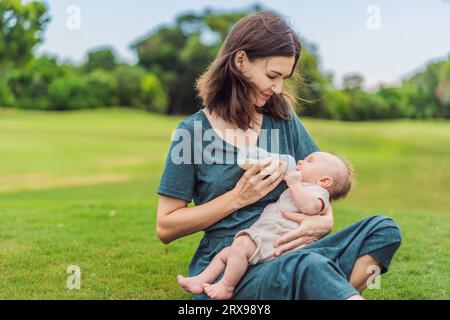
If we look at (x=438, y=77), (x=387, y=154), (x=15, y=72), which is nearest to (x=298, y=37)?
(x=387, y=154)

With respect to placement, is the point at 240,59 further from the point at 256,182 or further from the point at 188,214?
the point at 188,214

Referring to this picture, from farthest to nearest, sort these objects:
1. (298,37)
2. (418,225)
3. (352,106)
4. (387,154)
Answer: (352,106)
(387,154)
(418,225)
(298,37)

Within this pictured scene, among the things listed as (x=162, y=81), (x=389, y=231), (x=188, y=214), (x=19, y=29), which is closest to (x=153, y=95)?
(x=162, y=81)

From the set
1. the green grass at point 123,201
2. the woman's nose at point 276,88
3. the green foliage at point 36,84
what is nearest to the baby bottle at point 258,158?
the woman's nose at point 276,88

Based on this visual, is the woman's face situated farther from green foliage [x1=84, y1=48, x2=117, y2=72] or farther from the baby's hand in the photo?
green foliage [x1=84, y1=48, x2=117, y2=72]

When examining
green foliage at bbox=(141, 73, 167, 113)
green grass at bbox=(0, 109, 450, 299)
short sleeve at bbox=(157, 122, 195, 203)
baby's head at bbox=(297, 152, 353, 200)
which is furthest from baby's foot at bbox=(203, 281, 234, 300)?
green foliage at bbox=(141, 73, 167, 113)

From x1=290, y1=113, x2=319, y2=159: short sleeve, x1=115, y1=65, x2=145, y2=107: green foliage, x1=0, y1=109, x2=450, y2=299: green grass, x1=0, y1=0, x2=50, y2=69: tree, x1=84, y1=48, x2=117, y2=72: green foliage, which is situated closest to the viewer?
x1=290, y1=113, x2=319, y2=159: short sleeve

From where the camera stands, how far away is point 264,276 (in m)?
2.39

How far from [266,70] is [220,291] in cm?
88

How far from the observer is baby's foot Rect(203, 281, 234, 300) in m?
2.46

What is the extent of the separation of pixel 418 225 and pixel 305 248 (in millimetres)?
3205

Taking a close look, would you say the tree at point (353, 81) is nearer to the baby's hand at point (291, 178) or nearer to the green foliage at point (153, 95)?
the green foliage at point (153, 95)

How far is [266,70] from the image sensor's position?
2621mm

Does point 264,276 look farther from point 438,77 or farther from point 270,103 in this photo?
point 438,77
